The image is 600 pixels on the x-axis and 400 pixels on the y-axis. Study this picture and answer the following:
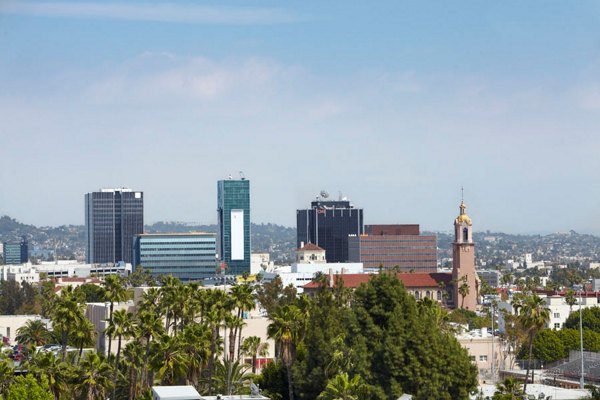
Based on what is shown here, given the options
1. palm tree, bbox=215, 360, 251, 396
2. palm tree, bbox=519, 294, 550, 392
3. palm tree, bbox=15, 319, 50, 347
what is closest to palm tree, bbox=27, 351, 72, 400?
palm tree, bbox=215, 360, 251, 396

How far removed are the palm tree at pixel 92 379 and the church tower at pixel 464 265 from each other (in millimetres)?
131187

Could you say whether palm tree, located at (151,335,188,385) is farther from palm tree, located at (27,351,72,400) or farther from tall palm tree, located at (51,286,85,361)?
tall palm tree, located at (51,286,85,361)

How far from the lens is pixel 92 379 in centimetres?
6431

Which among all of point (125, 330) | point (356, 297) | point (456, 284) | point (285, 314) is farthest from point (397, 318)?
point (456, 284)

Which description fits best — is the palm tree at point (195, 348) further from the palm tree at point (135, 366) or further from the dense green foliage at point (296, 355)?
the palm tree at point (135, 366)

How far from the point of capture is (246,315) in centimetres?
11219

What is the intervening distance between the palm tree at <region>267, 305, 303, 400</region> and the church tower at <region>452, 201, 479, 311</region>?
384 ft

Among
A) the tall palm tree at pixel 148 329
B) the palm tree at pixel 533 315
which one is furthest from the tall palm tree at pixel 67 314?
the palm tree at pixel 533 315

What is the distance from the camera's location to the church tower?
7633 inches

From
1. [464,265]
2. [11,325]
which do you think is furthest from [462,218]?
[11,325]

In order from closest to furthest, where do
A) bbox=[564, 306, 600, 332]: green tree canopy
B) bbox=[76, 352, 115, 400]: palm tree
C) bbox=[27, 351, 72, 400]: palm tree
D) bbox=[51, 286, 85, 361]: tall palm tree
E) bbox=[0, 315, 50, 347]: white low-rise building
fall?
bbox=[27, 351, 72, 400]: palm tree < bbox=[76, 352, 115, 400]: palm tree < bbox=[51, 286, 85, 361]: tall palm tree < bbox=[0, 315, 50, 347]: white low-rise building < bbox=[564, 306, 600, 332]: green tree canopy

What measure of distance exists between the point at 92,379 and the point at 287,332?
1572cm

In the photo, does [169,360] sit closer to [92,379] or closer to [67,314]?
[92,379]

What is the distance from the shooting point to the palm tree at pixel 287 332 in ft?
251
